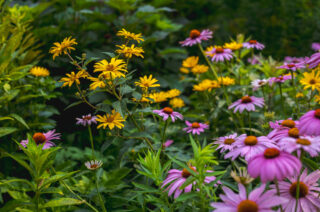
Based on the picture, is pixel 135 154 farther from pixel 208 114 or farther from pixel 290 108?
pixel 290 108

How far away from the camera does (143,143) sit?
1484mm

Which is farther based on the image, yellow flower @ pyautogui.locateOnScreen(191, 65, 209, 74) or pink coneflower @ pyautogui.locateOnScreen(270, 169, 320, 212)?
yellow flower @ pyautogui.locateOnScreen(191, 65, 209, 74)

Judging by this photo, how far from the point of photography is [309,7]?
3846 mm

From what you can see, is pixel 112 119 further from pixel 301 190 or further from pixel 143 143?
pixel 301 190

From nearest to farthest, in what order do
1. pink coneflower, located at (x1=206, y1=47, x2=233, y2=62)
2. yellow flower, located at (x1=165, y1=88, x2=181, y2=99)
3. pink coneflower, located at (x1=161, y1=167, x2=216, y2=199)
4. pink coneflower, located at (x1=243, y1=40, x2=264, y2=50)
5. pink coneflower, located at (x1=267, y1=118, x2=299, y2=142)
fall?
pink coneflower, located at (x1=267, y1=118, x2=299, y2=142) → pink coneflower, located at (x1=161, y1=167, x2=216, y2=199) → yellow flower, located at (x1=165, y1=88, x2=181, y2=99) → pink coneflower, located at (x1=206, y1=47, x2=233, y2=62) → pink coneflower, located at (x1=243, y1=40, x2=264, y2=50)

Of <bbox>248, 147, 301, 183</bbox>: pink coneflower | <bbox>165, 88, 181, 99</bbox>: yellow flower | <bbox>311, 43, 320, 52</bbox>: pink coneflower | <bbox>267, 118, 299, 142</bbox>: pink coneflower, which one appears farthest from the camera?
<bbox>311, 43, 320, 52</bbox>: pink coneflower

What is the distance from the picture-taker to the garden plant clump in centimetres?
87

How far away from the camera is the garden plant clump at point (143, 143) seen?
2.84 ft

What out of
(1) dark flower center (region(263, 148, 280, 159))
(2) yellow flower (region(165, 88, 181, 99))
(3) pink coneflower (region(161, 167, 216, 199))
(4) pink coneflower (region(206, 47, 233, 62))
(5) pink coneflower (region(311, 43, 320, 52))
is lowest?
(5) pink coneflower (region(311, 43, 320, 52))

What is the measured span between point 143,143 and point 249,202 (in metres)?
0.78

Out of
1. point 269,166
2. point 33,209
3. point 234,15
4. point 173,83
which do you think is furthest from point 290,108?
point 234,15

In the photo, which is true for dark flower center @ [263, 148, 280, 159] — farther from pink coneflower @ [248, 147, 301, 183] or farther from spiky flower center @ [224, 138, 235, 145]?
spiky flower center @ [224, 138, 235, 145]

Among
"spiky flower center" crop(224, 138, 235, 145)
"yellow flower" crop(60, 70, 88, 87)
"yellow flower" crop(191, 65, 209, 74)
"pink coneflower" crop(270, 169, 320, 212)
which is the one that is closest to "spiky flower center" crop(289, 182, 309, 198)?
"pink coneflower" crop(270, 169, 320, 212)

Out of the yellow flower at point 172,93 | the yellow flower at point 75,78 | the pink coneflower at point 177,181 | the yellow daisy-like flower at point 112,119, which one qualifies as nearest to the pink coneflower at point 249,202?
the pink coneflower at point 177,181
